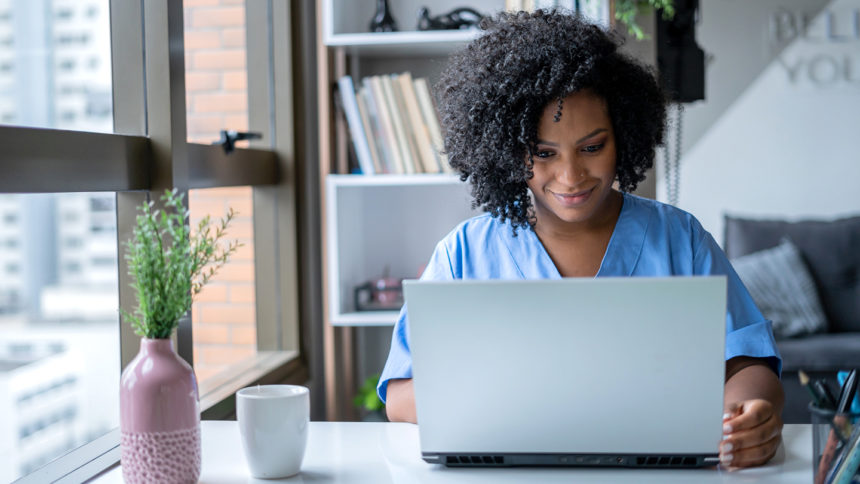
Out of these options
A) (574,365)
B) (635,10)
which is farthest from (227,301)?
(574,365)

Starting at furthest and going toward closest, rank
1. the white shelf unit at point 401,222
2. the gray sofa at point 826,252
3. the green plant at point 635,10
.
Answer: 1. the gray sofa at point 826,252
2. the white shelf unit at point 401,222
3. the green plant at point 635,10

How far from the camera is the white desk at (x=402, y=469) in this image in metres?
1.00

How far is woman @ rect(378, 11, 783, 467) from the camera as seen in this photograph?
1370mm

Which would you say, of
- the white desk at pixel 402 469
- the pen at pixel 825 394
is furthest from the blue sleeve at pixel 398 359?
the pen at pixel 825 394

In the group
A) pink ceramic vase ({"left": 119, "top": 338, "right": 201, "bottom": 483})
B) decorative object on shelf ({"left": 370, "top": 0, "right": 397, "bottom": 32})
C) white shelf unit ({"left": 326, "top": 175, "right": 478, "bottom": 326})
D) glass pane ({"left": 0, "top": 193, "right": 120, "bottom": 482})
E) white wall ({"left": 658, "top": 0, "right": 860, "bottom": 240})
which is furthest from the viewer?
white wall ({"left": 658, "top": 0, "right": 860, "bottom": 240})

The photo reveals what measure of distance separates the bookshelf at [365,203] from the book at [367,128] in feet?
0.24

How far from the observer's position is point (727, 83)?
4.01m

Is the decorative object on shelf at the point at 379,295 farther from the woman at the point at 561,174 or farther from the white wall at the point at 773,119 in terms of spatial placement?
the white wall at the point at 773,119

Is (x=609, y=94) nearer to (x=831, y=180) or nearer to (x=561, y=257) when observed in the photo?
(x=561, y=257)

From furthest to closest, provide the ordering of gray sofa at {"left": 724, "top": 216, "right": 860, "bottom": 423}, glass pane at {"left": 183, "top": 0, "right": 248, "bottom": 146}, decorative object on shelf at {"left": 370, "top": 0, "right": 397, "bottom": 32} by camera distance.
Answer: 1. gray sofa at {"left": 724, "top": 216, "right": 860, "bottom": 423}
2. decorative object on shelf at {"left": 370, "top": 0, "right": 397, "bottom": 32}
3. glass pane at {"left": 183, "top": 0, "right": 248, "bottom": 146}

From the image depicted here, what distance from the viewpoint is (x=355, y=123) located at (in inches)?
97.8

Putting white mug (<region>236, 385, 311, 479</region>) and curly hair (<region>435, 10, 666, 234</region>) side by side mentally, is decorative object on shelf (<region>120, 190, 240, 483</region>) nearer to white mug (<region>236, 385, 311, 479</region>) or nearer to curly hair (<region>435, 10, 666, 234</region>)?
white mug (<region>236, 385, 311, 479</region>)

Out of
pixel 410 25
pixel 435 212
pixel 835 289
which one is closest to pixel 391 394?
pixel 435 212

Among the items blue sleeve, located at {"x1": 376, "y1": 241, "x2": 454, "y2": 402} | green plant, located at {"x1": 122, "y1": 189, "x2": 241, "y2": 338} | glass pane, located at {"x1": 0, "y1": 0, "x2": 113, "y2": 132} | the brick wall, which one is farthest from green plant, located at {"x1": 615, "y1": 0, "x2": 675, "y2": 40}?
green plant, located at {"x1": 122, "y1": 189, "x2": 241, "y2": 338}
